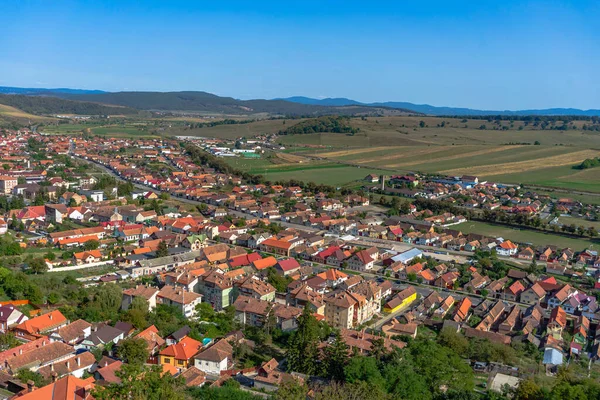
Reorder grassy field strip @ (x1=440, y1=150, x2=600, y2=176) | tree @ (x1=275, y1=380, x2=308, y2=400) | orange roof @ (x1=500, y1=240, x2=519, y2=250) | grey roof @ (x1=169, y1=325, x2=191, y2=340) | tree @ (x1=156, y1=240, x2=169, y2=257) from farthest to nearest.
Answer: grassy field strip @ (x1=440, y1=150, x2=600, y2=176) → orange roof @ (x1=500, y1=240, x2=519, y2=250) → tree @ (x1=156, y1=240, x2=169, y2=257) → grey roof @ (x1=169, y1=325, x2=191, y2=340) → tree @ (x1=275, y1=380, x2=308, y2=400)

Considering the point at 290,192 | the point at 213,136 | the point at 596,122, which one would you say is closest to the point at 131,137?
the point at 213,136

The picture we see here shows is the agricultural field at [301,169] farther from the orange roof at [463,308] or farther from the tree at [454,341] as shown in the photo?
the tree at [454,341]

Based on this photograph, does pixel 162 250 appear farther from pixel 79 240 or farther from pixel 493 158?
pixel 493 158

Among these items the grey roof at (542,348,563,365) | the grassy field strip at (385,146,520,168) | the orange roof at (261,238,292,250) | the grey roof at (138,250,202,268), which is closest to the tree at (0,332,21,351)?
the grey roof at (138,250,202,268)

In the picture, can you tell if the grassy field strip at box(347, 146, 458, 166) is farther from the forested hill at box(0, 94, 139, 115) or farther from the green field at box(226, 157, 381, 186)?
the forested hill at box(0, 94, 139, 115)

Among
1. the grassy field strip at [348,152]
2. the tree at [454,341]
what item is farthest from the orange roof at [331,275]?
the grassy field strip at [348,152]

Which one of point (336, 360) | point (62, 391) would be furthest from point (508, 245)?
point (62, 391)
